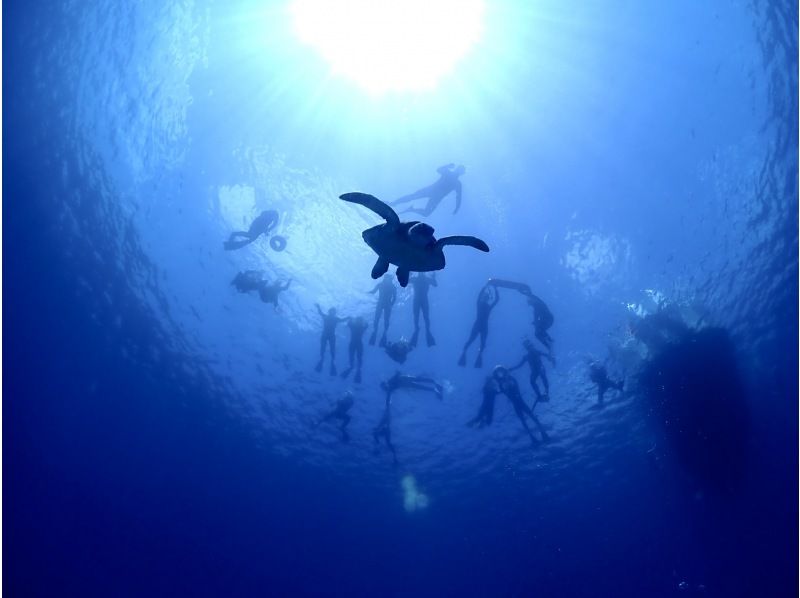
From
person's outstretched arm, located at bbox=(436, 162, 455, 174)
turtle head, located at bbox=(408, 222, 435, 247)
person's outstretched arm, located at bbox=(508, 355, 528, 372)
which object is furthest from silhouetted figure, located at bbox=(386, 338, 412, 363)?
turtle head, located at bbox=(408, 222, 435, 247)

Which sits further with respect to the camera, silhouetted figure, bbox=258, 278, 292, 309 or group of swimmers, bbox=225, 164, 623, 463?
silhouetted figure, bbox=258, 278, 292, 309

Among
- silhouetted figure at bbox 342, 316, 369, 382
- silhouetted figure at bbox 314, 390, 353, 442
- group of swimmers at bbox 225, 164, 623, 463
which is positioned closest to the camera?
group of swimmers at bbox 225, 164, 623, 463

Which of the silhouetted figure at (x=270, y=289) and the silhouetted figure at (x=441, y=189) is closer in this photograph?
the silhouetted figure at (x=441, y=189)

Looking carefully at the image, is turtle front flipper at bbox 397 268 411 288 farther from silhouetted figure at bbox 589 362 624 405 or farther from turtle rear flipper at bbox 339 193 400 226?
silhouetted figure at bbox 589 362 624 405

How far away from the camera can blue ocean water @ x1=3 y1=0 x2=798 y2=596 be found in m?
12.7

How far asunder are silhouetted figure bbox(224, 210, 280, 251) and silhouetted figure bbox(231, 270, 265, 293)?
1025 mm

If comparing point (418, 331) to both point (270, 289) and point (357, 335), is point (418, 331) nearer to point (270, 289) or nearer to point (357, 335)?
point (357, 335)

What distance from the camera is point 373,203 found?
5664mm

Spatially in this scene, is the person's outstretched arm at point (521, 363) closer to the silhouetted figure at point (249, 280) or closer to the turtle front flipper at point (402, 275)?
the silhouetted figure at point (249, 280)

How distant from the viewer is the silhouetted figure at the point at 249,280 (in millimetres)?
15367

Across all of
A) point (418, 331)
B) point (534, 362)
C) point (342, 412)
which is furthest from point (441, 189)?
point (342, 412)

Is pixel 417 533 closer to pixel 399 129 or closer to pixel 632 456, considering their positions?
pixel 632 456

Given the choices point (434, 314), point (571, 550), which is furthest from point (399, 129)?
point (571, 550)

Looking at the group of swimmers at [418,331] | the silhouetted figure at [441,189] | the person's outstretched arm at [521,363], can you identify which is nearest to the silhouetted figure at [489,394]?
the group of swimmers at [418,331]
